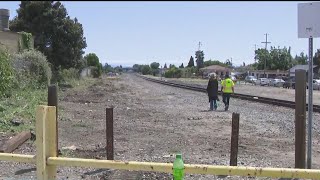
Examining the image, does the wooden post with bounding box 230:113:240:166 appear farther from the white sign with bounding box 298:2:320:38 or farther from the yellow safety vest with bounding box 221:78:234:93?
the yellow safety vest with bounding box 221:78:234:93

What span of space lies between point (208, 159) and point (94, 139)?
153 inches

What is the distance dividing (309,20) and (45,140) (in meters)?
4.00

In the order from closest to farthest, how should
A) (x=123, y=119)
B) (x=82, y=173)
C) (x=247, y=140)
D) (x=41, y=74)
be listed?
(x=82, y=173), (x=247, y=140), (x=123, y=119), (x=41, y=74)

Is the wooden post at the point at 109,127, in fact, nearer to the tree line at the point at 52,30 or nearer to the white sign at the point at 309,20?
the white sign at the point at 309,20

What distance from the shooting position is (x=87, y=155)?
31.6 feet

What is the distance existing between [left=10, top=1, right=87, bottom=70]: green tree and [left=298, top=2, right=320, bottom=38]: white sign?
39385 millimetres

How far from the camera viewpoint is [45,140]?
4.66 meters

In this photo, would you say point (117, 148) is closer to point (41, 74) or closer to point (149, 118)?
point (149, 118)

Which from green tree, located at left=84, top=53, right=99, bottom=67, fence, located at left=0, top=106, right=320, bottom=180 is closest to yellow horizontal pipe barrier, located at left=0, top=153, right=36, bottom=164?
fence, located at left=0, top=106, right=320, bottom=180

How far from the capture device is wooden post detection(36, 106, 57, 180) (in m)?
4.58

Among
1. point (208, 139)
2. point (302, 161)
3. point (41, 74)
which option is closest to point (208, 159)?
point (302, 161)

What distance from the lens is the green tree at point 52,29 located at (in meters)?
44.8

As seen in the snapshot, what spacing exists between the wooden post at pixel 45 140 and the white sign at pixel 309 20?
12.3ft

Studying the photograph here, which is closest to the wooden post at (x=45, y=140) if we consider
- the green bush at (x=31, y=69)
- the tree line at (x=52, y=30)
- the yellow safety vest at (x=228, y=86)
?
the yellow safety vest at (x=228, y=86)
